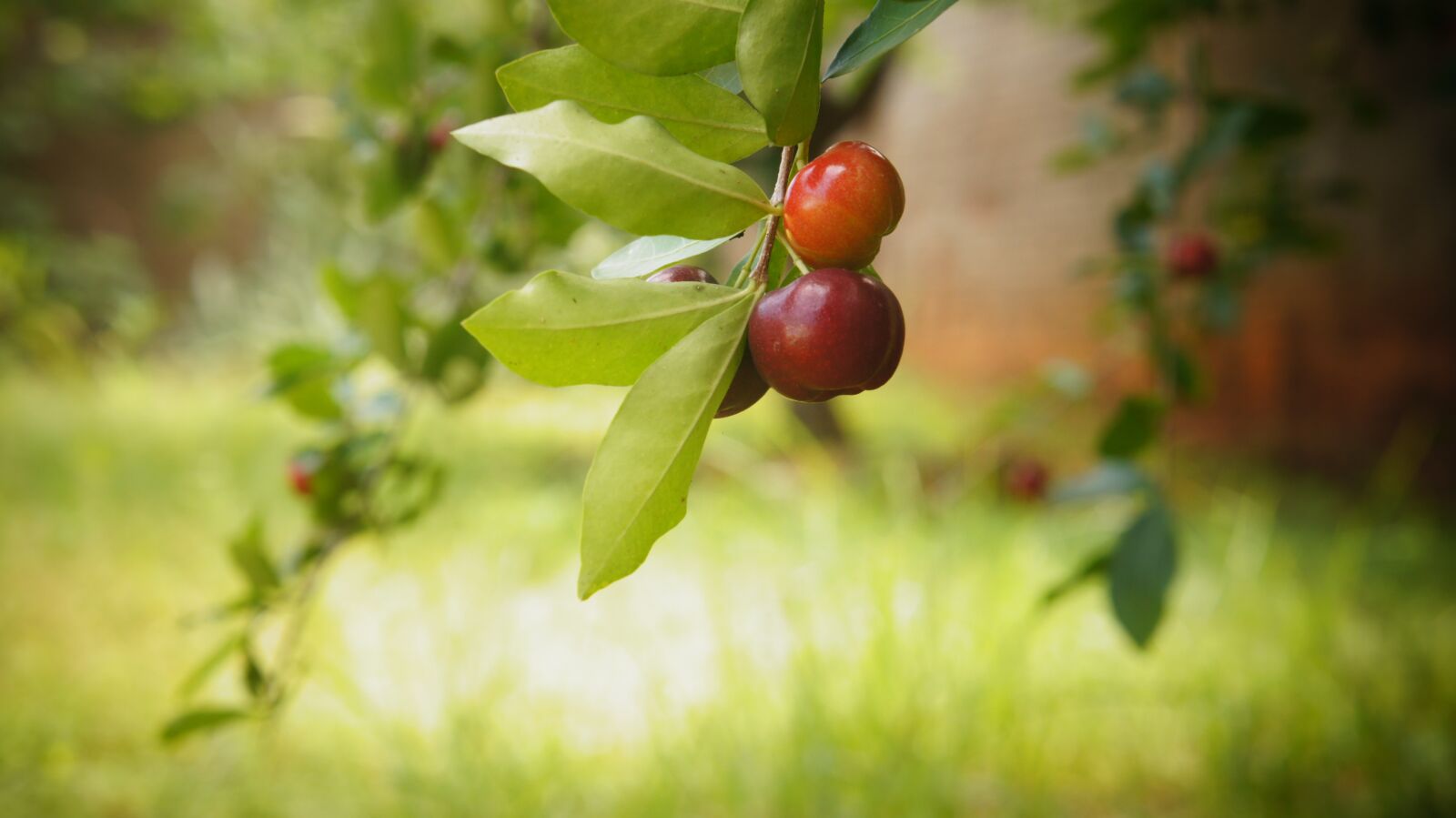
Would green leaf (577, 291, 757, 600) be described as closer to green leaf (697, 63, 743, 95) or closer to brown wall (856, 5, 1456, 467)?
green leaf (697, 63, 743, 95)

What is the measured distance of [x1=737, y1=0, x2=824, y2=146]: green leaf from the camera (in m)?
0.27

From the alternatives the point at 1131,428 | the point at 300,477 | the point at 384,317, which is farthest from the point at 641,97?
the point at 1131,428

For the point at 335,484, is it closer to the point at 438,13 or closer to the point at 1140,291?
the point at 1140,291

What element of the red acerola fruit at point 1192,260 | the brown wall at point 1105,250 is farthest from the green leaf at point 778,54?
the brown wall at point 1105,250

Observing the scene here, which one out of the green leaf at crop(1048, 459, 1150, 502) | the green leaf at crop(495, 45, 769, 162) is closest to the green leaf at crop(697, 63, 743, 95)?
the green leaf at crop(495, 45, 769, 162)

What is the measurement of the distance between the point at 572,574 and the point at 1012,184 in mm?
2453

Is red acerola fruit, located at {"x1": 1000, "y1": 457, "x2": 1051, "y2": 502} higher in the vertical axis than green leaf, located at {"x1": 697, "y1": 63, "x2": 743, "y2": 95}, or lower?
lower

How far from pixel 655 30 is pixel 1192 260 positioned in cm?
93

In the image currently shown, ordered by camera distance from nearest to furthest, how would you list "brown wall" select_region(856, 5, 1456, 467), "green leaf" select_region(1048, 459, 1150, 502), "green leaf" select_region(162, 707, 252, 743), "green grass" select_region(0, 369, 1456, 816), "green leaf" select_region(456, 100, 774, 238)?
"green leaf" select_region(456, 100, 774, 238)
"green leaf" select_region(162, 707, 252, 743)
"green leaf" select_region(1048, 459, 1150, 502)
"green grass" select_region(0, 369, 1456, 816)
"brown wall" select_region(856, 5, 1456, 467)

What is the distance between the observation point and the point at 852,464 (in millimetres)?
2916

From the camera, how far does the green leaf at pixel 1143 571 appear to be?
0.68 metres

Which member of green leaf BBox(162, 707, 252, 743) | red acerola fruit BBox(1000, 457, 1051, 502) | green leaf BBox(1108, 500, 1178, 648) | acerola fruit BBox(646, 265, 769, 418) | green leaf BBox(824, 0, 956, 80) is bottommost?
red acerola fruit BBox(1000, 457, 1051, 502)

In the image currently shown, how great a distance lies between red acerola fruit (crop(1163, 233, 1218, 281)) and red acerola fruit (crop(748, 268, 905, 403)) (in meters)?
0.89

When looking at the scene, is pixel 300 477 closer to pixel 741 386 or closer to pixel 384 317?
pixel 384 317
